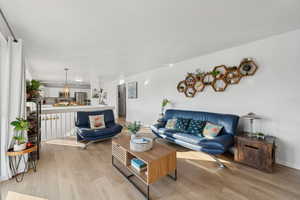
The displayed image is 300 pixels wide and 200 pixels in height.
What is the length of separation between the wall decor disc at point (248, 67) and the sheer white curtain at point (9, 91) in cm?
416

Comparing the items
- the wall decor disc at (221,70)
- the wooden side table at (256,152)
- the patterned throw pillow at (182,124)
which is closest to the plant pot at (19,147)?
the patterned throw pillow at (182,124)

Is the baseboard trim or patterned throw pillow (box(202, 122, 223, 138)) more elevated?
patterned throw pillow (box(202, 122, 223, 138))

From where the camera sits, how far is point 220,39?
98.0 inches

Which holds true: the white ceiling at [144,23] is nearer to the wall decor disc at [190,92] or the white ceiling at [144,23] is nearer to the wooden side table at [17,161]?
the wall decor disc at [190,92]

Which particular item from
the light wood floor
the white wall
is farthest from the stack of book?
the white wall

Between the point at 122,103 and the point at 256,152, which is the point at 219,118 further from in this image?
the point at 122,103

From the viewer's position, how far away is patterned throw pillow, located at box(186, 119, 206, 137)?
2838 millimetres

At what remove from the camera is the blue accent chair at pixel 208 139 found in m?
2.26

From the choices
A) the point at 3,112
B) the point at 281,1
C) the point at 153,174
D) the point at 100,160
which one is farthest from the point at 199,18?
the point at 3,112

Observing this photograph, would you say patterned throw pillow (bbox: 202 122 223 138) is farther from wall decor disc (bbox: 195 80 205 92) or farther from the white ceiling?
the white ceiling

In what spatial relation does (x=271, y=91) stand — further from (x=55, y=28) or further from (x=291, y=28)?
(x=55, y=28)

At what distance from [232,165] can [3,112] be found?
12.7ft

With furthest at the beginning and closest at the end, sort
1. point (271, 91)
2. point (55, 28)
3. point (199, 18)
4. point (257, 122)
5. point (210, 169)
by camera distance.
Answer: point (257, 122) → point (271, 91) → point (210, 169) → point (55, 28) → point (199, 18)

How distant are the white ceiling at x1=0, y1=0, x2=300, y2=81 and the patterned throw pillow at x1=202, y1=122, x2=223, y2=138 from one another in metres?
1.78
